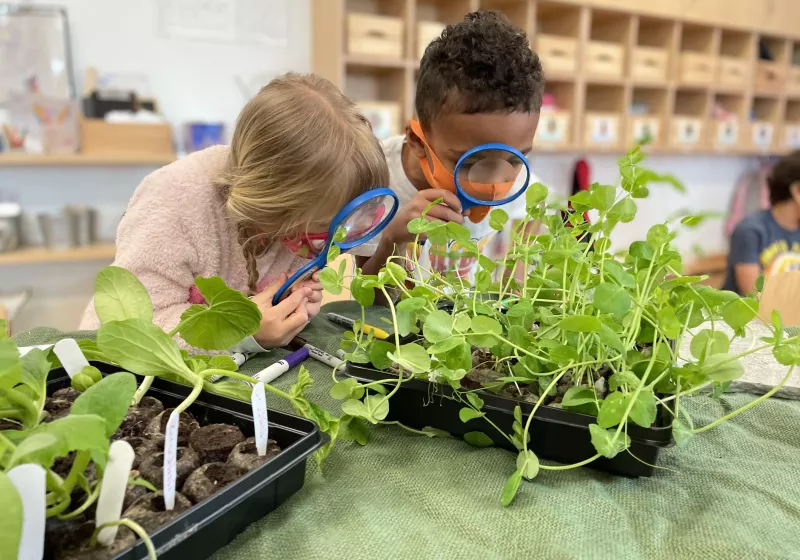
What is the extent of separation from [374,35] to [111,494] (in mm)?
1774

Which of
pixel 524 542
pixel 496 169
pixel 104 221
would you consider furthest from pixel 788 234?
pixel 104 221

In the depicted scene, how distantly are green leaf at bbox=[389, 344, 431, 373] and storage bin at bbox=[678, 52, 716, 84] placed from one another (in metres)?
2.56

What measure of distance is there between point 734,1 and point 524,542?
2936 millimetres

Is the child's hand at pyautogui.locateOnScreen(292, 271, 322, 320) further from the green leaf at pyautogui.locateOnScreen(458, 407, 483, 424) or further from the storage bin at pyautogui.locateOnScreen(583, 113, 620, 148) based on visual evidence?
the storage bin at pyautogui.locateOnScreen(583, 113, 620, 148)

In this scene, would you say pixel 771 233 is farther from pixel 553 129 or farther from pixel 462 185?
pixel 462 185

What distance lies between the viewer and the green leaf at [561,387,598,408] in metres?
0.46

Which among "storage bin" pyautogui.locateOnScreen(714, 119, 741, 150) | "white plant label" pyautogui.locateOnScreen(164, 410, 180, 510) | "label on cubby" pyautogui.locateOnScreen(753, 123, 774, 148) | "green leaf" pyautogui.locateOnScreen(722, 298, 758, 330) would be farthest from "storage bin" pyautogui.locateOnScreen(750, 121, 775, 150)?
"white plant label" pyautogui.locateOnScreen(164, 410, 180, 510)

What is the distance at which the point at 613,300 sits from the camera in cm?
44

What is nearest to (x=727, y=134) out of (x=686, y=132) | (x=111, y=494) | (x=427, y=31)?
(x=686, y=132)

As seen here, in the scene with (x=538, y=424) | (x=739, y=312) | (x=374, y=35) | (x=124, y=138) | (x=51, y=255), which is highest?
(x=374, y=35)

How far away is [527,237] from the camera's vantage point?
58cm

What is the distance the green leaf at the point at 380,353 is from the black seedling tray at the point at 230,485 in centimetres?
11

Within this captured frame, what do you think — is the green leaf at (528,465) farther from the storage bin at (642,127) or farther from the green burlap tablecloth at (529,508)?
the storage bin at (642,127)

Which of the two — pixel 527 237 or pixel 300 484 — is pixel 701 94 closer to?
pixel 527 237
